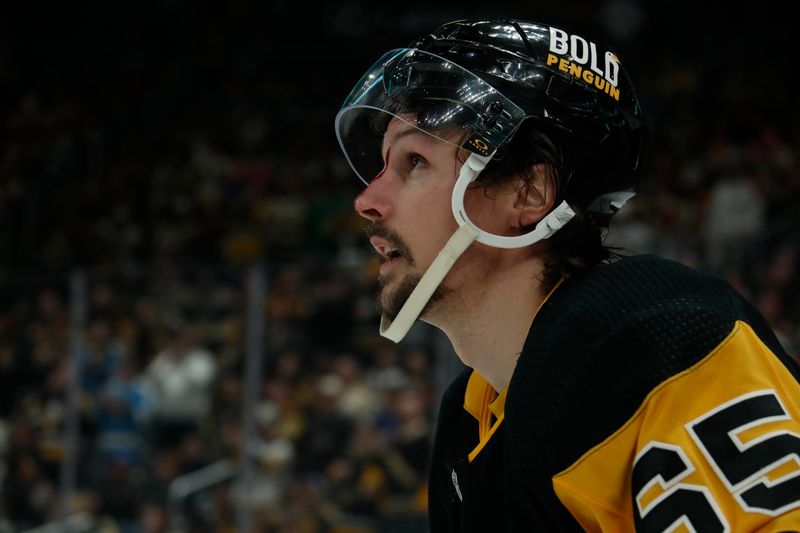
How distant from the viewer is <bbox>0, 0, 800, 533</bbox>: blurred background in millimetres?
6043

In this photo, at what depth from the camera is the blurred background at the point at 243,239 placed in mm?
6043

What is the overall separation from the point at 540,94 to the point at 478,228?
0.20m

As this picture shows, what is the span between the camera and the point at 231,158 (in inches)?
476

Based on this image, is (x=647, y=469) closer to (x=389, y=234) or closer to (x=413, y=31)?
(x=389, y=234)

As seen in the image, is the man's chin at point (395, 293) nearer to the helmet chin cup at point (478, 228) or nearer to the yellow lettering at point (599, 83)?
the helmet chin cup at point (478, 228)

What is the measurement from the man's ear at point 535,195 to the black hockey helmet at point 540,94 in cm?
2

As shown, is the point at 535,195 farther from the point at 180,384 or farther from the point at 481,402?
the point at 180,384

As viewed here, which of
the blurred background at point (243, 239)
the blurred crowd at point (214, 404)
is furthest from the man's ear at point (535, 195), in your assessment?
the blurred crowd at point (214, 404)

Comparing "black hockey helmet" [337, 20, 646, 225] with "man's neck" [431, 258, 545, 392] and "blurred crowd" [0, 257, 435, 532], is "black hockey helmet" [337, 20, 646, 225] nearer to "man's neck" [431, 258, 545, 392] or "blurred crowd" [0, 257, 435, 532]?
"man's neck" [431, 258, 545, 392]

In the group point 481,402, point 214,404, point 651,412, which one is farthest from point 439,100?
point 214,404

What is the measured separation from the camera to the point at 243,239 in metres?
10.4

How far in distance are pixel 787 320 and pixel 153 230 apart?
6.82 m

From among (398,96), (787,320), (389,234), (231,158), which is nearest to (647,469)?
(389,234)

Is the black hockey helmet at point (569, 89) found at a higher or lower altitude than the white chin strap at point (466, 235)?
higher
